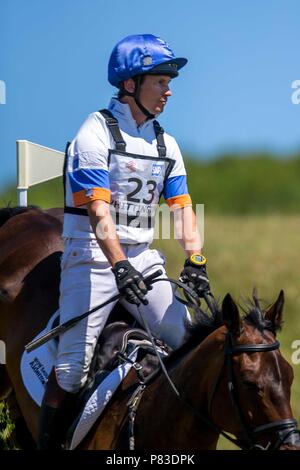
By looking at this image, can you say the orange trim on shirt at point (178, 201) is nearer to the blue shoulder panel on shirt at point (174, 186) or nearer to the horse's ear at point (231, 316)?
the blue shoulder panel on shirt at point (174, 186)

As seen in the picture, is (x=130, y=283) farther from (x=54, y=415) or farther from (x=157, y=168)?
(x=54, y=415)

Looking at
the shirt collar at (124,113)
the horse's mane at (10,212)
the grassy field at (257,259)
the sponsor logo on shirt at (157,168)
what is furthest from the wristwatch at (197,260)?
the grassy field at (257,259)

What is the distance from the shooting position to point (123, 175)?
5941 millimetres

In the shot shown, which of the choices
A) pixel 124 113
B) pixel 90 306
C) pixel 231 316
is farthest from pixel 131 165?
pixel 231 316

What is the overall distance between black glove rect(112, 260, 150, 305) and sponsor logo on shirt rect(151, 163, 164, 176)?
0.77 m

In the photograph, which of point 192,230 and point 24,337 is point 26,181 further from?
point 192,230

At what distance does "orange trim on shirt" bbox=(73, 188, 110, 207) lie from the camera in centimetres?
570

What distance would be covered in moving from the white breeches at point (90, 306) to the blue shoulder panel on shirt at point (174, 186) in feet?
1.21

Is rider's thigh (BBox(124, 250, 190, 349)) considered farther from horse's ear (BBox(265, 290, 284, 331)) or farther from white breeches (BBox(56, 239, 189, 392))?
horse's ear (BBox(265, 290, 284, 331))

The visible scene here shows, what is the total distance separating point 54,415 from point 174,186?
1.48 meters

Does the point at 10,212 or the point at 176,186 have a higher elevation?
the point at 176,186

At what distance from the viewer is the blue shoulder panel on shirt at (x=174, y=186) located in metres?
6.23

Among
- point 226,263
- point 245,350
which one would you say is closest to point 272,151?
point 226,263

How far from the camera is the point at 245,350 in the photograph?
5.10 m
